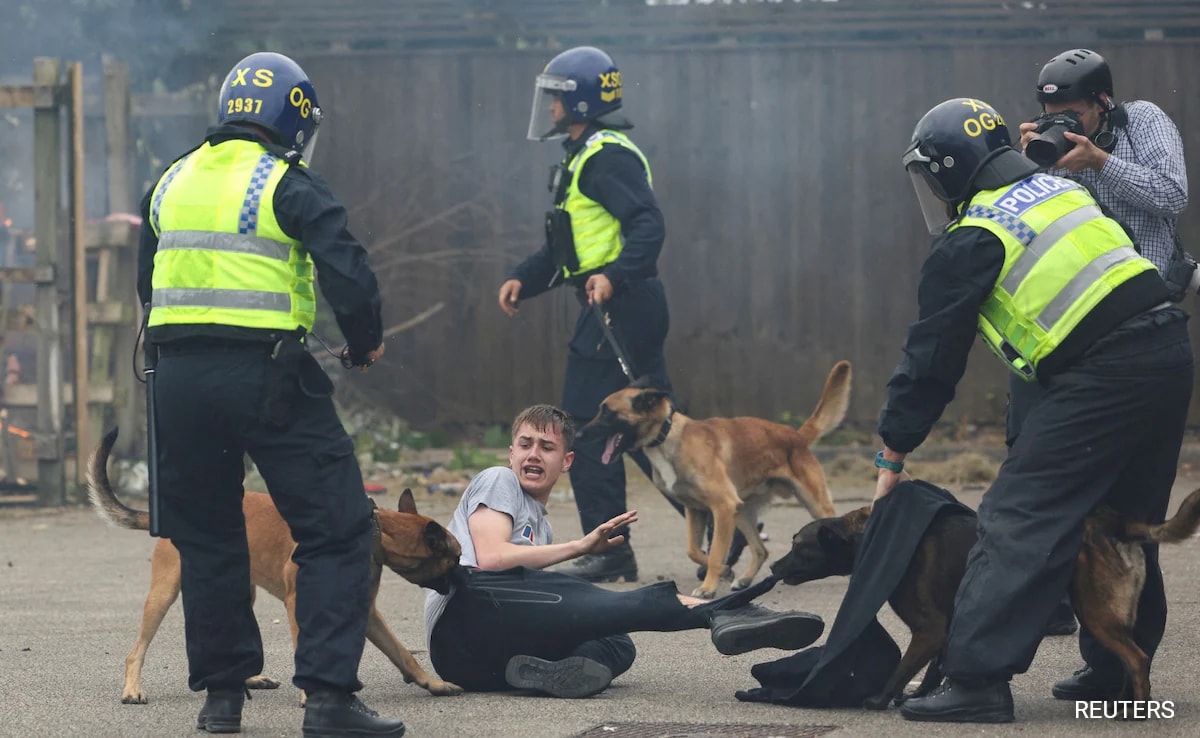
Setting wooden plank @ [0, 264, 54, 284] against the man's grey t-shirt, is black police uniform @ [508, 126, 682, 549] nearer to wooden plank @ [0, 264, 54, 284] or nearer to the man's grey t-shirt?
the man's grey t-shirt

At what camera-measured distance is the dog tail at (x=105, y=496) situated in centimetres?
573

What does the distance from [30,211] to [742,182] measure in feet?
20.1

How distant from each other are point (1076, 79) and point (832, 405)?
8.56 feet

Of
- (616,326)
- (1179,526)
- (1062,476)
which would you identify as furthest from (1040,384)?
(616,326)

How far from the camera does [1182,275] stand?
239 inches

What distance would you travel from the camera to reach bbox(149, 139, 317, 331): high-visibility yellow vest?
470cm

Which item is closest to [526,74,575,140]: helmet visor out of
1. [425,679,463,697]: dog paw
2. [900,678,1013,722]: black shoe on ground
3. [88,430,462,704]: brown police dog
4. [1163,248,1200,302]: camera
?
[88,430,462,704]: brown police dog

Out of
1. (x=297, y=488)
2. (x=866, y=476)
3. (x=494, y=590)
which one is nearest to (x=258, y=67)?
(x=297, y=488)

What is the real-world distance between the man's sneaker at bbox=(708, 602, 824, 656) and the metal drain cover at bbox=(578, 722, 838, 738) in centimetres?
29

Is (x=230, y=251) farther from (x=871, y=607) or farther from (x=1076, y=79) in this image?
(x=1076, y=79)

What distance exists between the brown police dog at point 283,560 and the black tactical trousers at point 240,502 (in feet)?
1.41

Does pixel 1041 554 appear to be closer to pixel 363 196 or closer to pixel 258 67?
pixel 258 67

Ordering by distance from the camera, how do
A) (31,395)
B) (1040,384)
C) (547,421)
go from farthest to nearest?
1. (31,395)
2. (547,421)
3. (1040,384)

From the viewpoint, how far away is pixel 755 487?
8.27 metres
